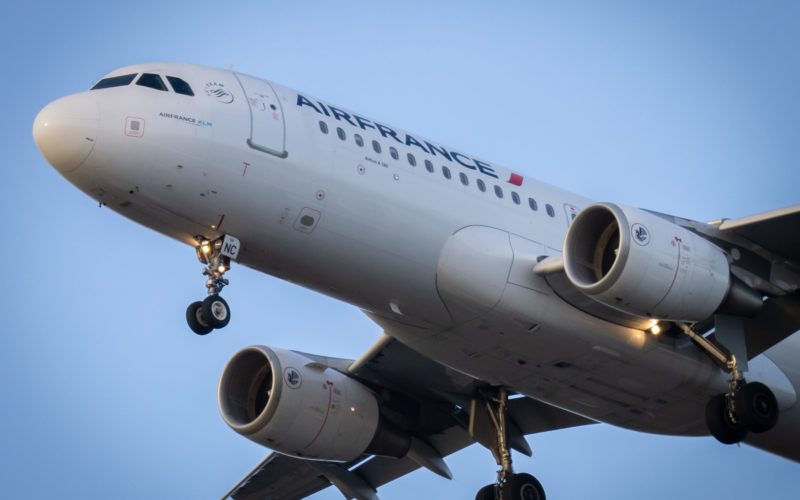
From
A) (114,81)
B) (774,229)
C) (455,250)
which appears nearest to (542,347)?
(455,250)

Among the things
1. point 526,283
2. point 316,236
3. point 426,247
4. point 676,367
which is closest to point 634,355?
point 676,367

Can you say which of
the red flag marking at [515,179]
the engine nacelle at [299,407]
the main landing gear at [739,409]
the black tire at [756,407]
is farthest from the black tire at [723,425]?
the engine nacelle at [299,407]

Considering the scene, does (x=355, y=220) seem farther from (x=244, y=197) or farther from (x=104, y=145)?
(x=104, y=145)

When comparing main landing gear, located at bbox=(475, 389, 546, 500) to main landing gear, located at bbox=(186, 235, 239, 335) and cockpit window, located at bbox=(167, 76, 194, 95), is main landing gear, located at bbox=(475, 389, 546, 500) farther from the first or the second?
cockpit window, located at bbox=(167, 76, 194, 95)

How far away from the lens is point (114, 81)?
22.0 m

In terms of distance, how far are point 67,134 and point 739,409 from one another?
10948 millimetres

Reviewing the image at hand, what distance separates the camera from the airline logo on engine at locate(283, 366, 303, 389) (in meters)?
25.9

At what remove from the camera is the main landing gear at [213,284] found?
21.5 metres

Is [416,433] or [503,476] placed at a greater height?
[416,433]

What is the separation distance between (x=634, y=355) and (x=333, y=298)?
4937 millimetres

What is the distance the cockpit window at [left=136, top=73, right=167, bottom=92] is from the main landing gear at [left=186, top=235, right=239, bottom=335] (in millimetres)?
2352

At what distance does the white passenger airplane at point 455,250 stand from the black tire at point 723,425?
0.15 feet

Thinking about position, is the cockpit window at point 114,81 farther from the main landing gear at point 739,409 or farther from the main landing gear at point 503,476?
the main landing gear at point 739,409

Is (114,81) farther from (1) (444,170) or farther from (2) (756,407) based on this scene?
(2) (756,407)
